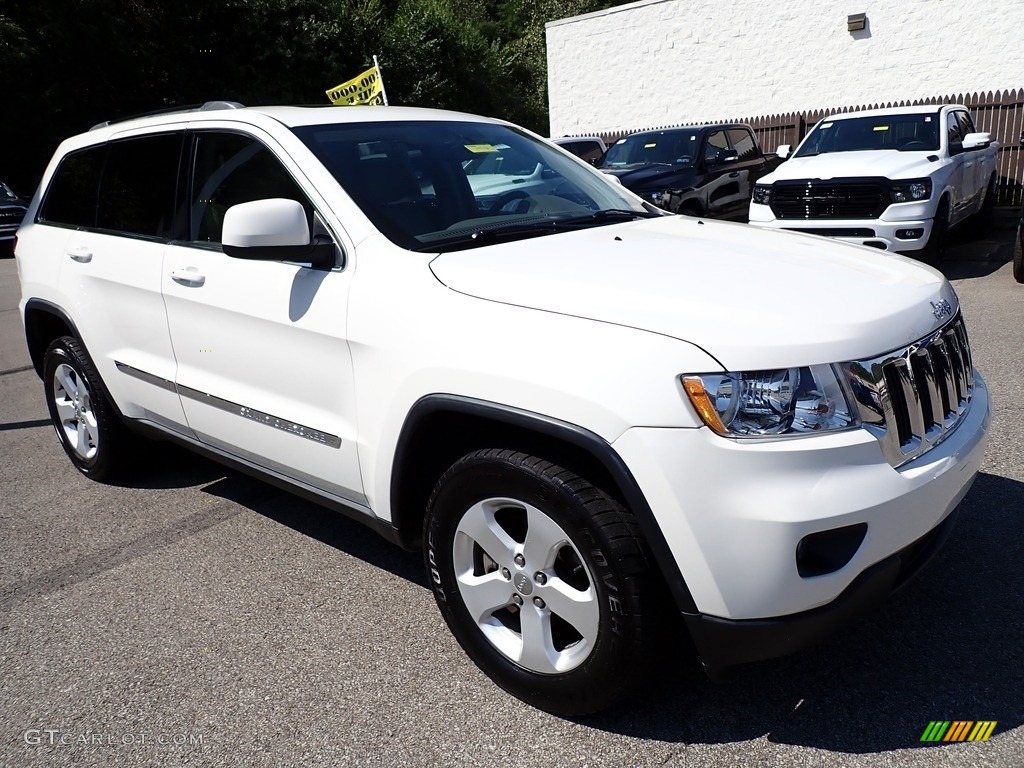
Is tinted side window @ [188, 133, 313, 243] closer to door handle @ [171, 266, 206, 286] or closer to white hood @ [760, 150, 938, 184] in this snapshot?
door handle @ [171, 266, 206, 286]

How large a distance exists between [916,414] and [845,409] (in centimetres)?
33

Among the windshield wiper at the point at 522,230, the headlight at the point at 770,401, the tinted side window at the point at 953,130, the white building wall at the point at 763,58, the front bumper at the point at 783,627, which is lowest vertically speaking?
the front bumper at the point at 783,627

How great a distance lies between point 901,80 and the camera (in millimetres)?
17875

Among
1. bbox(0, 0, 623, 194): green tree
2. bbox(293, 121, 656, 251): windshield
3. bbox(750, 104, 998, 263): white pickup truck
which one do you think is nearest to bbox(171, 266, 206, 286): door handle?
bbox(293, 121, 656, 251): windshield

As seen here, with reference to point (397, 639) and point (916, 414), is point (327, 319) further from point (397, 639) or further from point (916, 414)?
point (916, 414)

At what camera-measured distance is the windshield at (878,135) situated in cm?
1009

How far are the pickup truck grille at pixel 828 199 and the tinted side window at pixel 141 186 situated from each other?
719 cm

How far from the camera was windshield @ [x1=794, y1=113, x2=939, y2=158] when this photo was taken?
10.1 m

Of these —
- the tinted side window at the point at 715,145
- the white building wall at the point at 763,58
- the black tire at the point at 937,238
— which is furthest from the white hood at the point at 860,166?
the white building wall at the point at 763,58

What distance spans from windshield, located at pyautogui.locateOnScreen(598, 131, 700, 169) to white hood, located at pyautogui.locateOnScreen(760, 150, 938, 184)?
1511mm

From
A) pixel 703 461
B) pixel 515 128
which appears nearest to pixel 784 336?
pixel 703 461

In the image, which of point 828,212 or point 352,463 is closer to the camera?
point 352,463

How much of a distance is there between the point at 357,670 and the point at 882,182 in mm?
7944

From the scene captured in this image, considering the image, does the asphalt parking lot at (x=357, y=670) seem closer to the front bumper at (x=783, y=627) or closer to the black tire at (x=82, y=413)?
the front bumper at (x=783, y=627)
